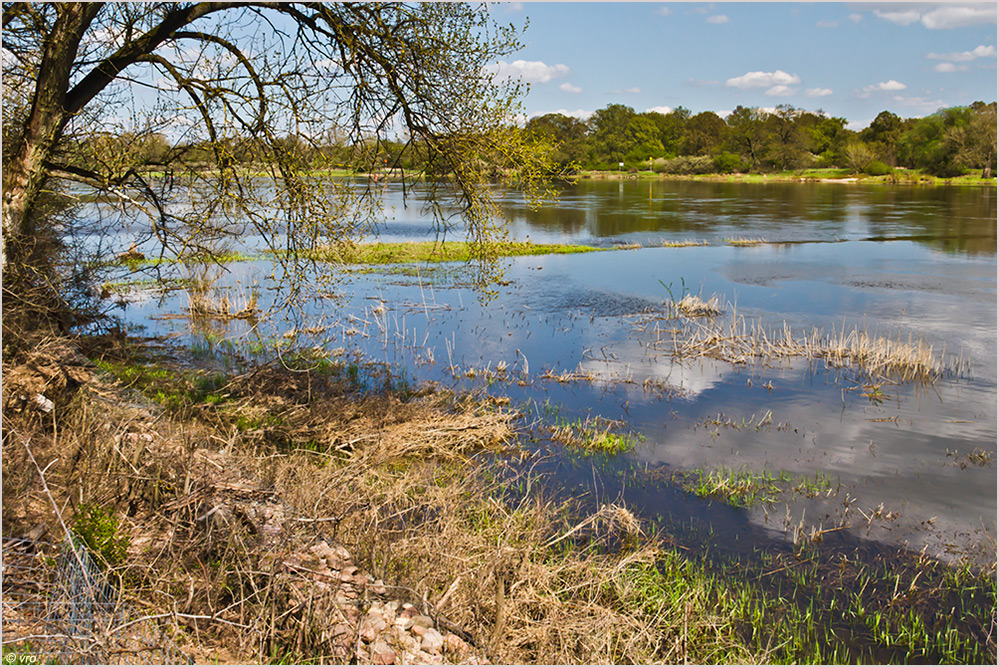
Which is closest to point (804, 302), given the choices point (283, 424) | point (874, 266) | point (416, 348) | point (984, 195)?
point (874, 266)

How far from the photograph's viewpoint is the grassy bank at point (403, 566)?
5020 millimetres

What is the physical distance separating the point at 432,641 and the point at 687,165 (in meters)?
99.3

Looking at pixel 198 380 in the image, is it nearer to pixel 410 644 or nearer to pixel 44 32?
pixel 44 32

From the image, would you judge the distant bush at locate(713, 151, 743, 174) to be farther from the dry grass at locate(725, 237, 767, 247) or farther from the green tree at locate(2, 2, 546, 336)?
the green tree at locate(2, 2, 546, 336)

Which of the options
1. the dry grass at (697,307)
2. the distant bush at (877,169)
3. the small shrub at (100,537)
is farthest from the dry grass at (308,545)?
the distant bush at (877,169)

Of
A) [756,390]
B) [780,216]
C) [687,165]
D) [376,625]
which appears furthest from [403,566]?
[687,165]

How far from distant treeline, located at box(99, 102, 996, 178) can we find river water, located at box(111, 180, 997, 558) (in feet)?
105

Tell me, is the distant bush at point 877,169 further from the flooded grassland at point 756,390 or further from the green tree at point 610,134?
the flooded grassland at point 756,390

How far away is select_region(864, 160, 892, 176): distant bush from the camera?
267ft

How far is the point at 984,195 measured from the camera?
53.7m

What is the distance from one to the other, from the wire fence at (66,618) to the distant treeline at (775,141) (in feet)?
168

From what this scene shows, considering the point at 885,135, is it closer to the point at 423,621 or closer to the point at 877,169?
the point at 877,169

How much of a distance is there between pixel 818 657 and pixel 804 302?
15.0 m

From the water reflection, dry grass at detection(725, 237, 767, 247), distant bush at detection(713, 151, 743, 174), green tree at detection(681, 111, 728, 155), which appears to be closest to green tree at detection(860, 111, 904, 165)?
distant bush at detection(713, 151, 743, 174)
